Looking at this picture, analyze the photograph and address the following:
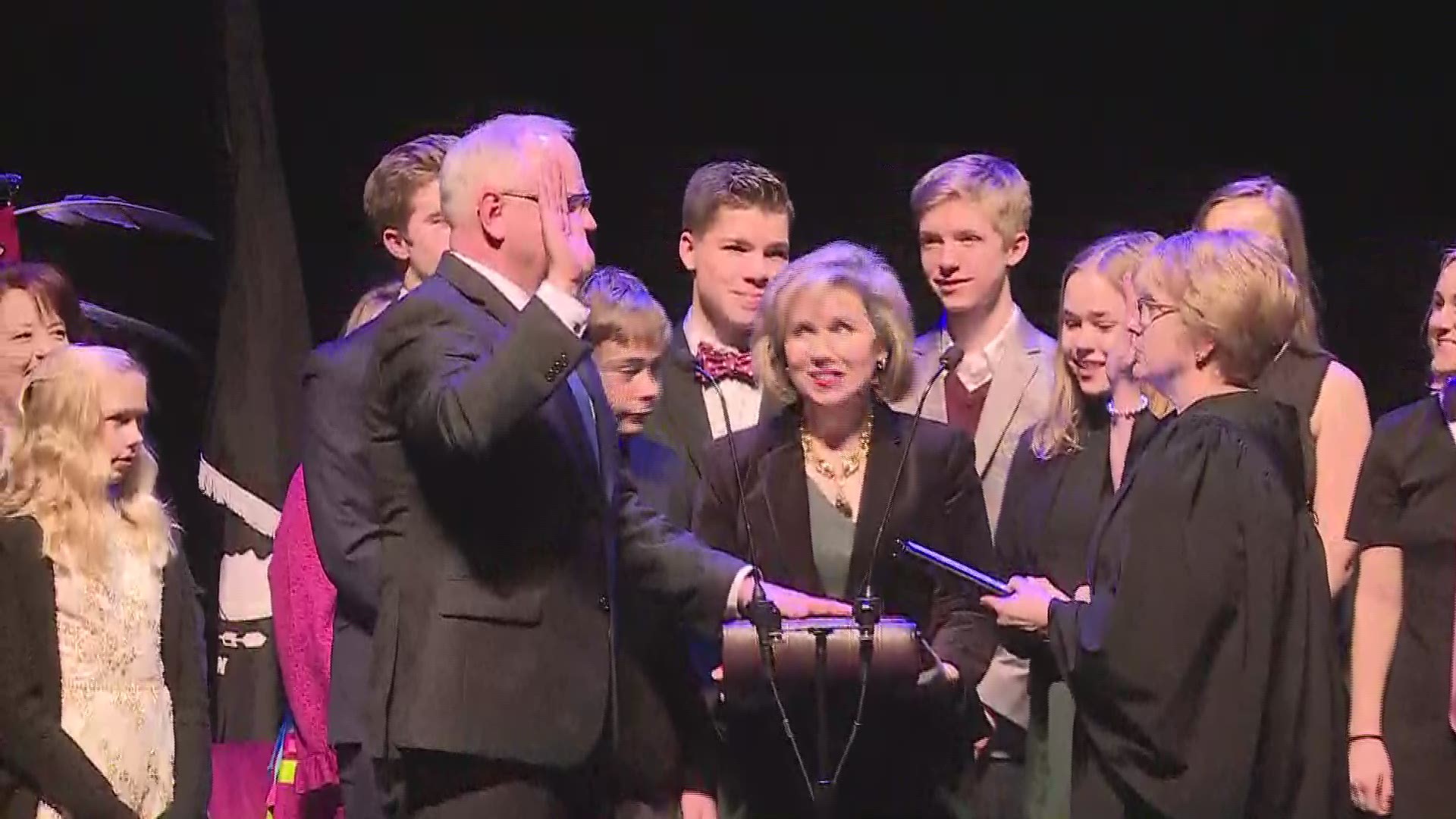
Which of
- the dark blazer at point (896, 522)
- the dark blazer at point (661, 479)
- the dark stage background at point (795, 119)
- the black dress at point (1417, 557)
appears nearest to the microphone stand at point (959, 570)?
the dark blazer at point (896, 522)

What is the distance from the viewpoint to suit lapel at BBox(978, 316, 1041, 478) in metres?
3.85

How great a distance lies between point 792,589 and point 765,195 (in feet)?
3.51

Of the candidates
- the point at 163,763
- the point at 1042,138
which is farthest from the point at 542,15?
the point at 163,763

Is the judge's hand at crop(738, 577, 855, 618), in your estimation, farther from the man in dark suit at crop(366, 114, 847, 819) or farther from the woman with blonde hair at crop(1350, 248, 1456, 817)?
the woman with blonde hair at crop(1350, 248, 1456, 817)

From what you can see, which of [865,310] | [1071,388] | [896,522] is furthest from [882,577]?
[1071,388]

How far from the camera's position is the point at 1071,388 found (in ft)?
12.0

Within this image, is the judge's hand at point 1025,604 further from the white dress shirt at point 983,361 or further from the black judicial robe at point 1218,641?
the white dress shirt at point 983,361

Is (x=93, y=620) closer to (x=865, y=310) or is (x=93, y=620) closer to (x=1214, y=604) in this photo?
(x=865, y=310)

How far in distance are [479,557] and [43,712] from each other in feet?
3.29

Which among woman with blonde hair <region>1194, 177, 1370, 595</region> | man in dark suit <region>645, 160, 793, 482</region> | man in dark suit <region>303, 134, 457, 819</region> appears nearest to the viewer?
man in dark suit <region>303, 134, 457, 819</region>

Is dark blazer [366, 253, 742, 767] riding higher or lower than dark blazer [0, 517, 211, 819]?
higher

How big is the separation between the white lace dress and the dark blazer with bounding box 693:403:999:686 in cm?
96

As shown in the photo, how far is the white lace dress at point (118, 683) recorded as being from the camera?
3.35 m

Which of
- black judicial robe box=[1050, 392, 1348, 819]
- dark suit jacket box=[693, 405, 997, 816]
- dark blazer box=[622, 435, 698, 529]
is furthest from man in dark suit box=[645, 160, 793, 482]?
black judicial robe box=[1050, 392, 1348, 819]
